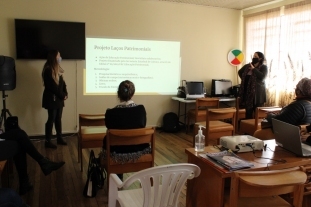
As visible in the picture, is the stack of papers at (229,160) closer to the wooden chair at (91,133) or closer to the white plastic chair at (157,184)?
the white plastic chair at (157,184)

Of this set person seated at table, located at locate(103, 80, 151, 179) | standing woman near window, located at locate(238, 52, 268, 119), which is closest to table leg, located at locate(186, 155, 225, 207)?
person seated at table, located at locate(103, 80, 151, 179)

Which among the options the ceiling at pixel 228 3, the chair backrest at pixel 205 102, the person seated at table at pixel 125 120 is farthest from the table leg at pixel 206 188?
the ceiling at pixel 228 3

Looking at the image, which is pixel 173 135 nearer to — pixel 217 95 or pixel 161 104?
pixel 161 104

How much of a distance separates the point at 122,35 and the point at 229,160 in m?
3.85

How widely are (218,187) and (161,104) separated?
393 centimetres

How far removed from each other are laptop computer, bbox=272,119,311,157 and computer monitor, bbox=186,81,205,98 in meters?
3.29

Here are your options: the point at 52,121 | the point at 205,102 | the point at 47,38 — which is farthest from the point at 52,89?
the point at 205,102

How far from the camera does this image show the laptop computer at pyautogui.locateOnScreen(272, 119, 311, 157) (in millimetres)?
2111

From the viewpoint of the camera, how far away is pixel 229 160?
6.44ft

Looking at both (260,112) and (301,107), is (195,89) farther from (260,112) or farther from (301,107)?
(301,107)

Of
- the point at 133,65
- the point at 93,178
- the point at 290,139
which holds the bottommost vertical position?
the point at 93,178

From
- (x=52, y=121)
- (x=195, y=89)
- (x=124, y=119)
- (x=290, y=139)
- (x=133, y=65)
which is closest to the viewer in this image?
(x=290, y=139)

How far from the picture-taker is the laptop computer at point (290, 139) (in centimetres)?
211

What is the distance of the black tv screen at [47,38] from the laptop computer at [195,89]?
209 cm
